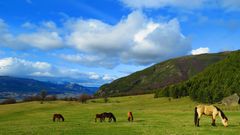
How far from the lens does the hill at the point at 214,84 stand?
119 metres

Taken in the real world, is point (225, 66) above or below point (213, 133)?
above

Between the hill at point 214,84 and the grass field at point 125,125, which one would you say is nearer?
the grass field at point 125,125

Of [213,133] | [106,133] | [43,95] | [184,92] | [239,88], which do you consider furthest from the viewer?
[43,95]

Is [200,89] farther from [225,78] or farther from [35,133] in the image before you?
[35,133]

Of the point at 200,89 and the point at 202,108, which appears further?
the point at 200,89

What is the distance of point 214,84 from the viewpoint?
417ft

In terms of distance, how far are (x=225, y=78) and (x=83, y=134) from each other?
110578mm

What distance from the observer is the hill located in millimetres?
118750

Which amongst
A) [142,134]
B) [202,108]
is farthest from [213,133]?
[202,108]

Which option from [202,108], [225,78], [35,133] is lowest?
[35,133]

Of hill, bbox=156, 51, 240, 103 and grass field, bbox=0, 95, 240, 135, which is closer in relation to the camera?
grass field, bbox=0, 95, 240, 135

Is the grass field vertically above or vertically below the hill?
below

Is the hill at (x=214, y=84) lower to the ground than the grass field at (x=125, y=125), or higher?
higher

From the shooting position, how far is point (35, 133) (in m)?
29.4
